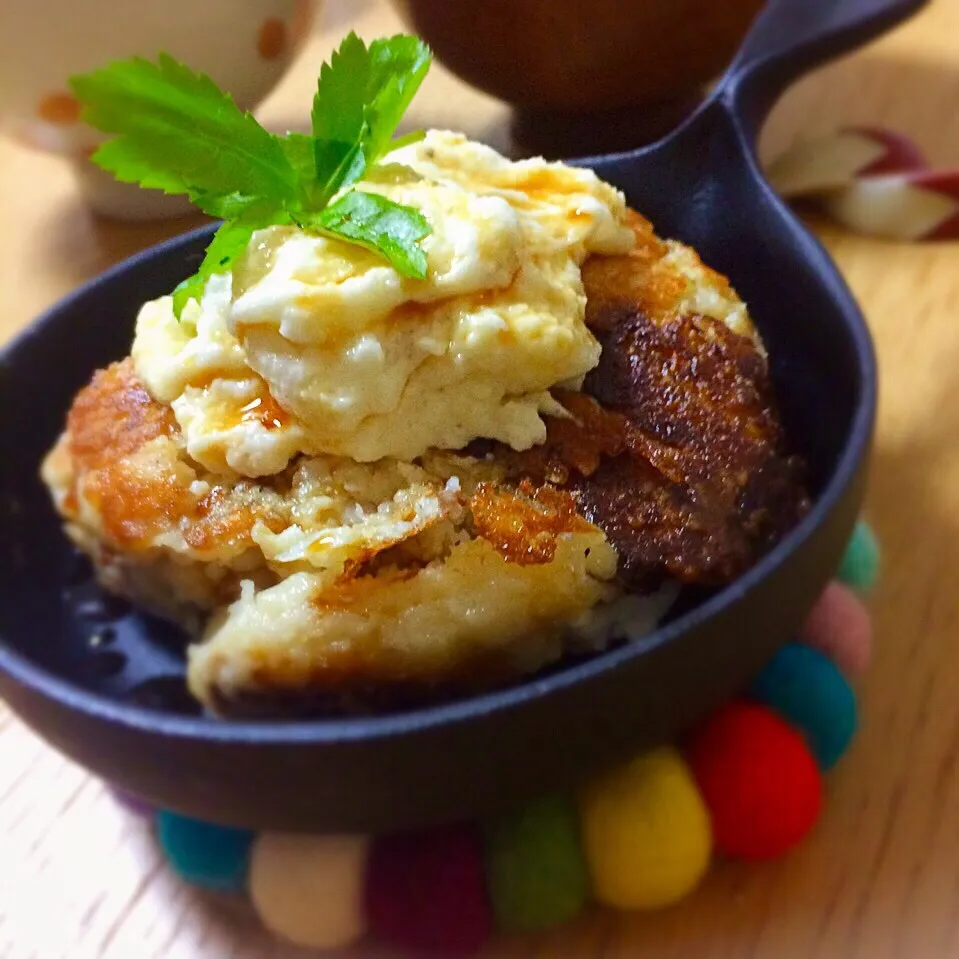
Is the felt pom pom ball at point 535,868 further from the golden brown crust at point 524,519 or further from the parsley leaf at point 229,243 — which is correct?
the parsley leaf at point 229,243

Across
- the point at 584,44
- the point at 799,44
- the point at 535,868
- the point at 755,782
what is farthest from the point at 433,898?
the point at 584,44

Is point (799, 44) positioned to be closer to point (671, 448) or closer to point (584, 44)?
point (584, 44)

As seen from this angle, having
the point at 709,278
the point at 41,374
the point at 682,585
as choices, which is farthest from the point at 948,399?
the point at 41,374

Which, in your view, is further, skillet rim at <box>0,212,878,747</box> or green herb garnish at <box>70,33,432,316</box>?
green herb garnish at <box>70,33,432,316</box>

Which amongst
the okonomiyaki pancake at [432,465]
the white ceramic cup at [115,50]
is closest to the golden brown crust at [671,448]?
the okonomiyaki pancake at [432,465]

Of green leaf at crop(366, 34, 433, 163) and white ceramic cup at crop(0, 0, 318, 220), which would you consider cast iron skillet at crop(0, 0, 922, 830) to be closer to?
green leaf at crop(366, 34, 433, 163)

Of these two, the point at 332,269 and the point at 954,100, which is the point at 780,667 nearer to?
the point at 332,269

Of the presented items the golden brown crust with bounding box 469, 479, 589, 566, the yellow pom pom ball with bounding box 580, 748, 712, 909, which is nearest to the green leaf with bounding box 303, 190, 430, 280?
the golden brown crust with bounding box 469, 479, 589, 566
